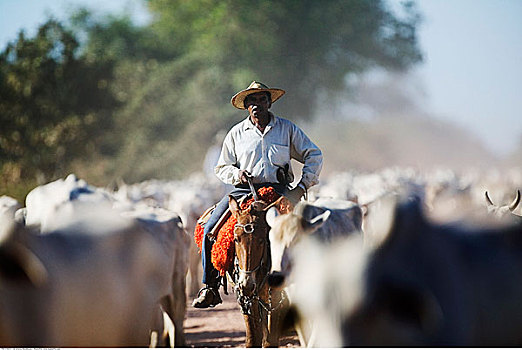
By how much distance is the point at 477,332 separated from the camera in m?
4.73

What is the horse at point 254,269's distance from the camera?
6141mm

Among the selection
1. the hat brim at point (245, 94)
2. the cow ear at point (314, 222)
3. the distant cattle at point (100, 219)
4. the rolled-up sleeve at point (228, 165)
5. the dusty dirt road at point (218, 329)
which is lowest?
the dusty dirt road at point (218, 329)

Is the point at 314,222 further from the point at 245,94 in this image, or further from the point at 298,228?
the point at 245,94

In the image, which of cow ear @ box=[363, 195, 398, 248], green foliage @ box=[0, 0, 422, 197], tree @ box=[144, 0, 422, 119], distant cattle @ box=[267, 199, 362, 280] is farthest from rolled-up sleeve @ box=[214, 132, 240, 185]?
tree @ box=[144, 0, 422, 119]

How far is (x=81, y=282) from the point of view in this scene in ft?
18.1

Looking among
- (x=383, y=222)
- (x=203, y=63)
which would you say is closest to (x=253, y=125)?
(x=383, y=222)

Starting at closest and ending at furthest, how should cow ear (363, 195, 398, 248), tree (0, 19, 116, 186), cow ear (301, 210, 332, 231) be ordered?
cow ear (363, 195, 398, 248) → cow ear (301, 210, 332, 231) → tree (0, 19, 116, 186)

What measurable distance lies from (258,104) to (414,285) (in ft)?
8.55

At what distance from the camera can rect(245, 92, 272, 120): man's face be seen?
6691mm

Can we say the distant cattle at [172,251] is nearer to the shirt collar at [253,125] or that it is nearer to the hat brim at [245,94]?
the shirt collar at [253,125]

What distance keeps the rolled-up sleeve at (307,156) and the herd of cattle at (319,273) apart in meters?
0.46

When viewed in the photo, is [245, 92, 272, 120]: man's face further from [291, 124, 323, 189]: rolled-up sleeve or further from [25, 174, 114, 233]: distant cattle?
[25, 174, 114, 233]: distant cattle

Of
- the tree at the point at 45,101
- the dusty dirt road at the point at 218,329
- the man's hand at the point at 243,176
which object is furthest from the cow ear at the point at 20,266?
the tree at the point at 45,101

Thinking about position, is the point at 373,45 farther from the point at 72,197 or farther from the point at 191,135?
the point at 72,197
